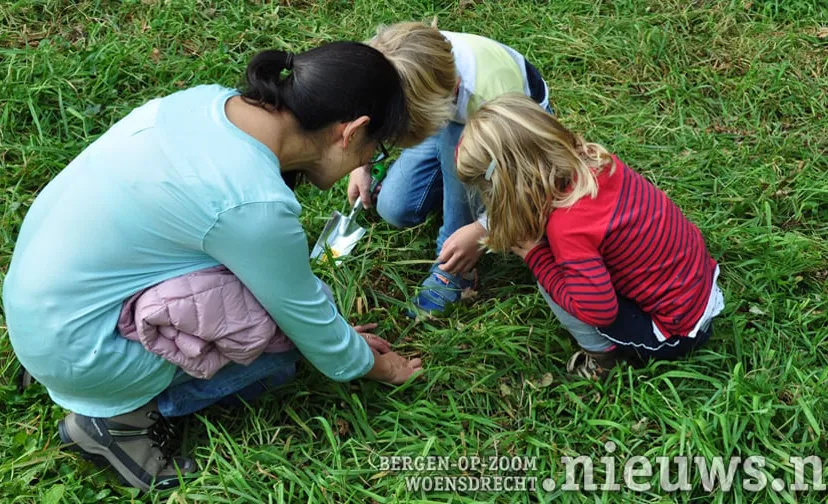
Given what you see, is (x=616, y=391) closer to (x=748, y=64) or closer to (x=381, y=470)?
(x=381, y=470)

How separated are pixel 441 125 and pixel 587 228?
0.52m

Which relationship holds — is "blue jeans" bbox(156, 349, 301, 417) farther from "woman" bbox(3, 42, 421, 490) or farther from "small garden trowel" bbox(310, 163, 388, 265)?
"small garden trowel" bbox(310, 163, 388, 265)

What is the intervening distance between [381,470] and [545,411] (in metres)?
0.57

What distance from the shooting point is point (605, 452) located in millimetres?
2158

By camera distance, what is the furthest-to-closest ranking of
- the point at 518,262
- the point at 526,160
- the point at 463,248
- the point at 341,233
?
the point at 341,233
the point at 518,262
the point at 463,248
the point at 526,160

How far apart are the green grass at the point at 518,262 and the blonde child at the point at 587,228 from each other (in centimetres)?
23

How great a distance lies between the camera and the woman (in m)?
1.68

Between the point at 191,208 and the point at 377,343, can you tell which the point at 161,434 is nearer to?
the point at 377,343

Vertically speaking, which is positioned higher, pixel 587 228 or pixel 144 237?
pixel 144 237

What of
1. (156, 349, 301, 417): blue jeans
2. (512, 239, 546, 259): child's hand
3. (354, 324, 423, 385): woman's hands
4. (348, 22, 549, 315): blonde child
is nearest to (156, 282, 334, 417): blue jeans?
(156, 349, 301, 417): blue jeans

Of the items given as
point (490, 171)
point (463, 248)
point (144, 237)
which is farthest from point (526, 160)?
point (144, 237)

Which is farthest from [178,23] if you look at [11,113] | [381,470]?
[381,470]

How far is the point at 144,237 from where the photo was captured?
1.74 m

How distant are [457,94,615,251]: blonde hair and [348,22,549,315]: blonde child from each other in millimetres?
114
